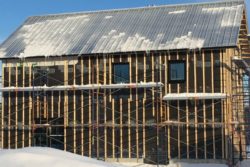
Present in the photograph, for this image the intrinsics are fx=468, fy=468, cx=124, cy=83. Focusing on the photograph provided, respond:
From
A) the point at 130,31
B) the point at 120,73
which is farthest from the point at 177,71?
the point at 130,31

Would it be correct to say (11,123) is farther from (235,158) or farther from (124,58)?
(235,158)

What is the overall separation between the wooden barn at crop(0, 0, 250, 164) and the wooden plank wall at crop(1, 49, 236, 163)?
0.05m

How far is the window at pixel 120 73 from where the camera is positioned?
950 inches

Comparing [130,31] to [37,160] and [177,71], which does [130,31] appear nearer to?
[177,71]

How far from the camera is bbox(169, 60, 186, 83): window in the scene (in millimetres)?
23312

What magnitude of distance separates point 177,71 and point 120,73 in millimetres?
2986

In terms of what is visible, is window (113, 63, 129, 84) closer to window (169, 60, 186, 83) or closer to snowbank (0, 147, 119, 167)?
window (169, 60, 186, 83)

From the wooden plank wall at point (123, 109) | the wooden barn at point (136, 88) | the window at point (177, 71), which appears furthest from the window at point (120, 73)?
the window at point (177, 71)


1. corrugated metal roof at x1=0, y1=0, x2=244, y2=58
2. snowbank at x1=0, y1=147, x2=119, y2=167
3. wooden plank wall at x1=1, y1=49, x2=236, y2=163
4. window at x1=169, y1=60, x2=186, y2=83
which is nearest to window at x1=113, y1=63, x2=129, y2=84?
wooden plank wall at x1=1, y1=49, x2=236, y2=163

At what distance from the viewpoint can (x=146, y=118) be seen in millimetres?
23562

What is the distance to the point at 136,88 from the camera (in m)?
23.8

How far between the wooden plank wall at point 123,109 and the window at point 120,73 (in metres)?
0.22

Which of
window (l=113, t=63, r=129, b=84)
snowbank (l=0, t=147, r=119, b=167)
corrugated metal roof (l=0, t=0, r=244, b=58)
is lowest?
snowbank (l=0, t=147, r=119, b=167)

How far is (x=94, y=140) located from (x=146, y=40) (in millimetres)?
5875
